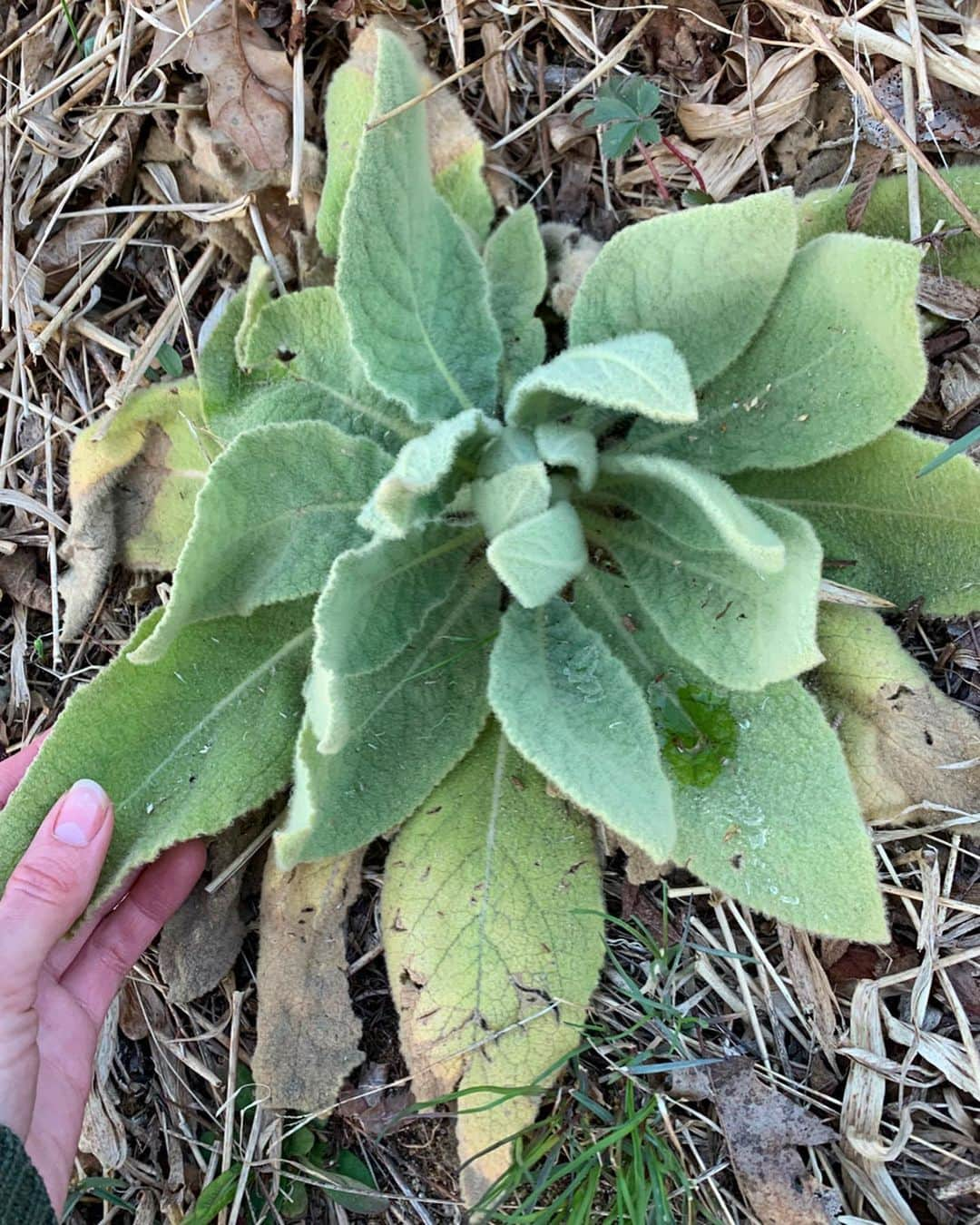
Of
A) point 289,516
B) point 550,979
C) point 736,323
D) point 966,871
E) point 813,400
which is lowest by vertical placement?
point 966,871

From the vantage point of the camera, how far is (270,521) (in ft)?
4.97

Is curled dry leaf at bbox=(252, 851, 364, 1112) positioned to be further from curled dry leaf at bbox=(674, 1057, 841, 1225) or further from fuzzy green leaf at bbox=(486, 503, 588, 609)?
fuzzy green leaf at bbox=(486, 503, 588, 609)

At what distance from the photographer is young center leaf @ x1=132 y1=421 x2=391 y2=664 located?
139 centimetres

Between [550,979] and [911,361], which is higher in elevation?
[911,361]

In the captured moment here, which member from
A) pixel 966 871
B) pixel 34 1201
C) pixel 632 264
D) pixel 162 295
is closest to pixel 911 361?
pixel 632 264

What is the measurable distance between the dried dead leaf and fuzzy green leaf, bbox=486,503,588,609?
2.59ft

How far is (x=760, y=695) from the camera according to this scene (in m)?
1.58

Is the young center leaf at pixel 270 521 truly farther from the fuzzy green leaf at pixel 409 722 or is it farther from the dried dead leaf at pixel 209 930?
the dried dead leaf at pixel 209 930

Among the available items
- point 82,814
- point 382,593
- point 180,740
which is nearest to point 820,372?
point 382,593

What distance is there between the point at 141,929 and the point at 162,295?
1.20m

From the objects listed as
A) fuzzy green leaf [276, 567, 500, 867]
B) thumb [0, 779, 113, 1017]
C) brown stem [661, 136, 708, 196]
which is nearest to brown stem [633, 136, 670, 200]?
brown stem [661, 136, 708, 196]

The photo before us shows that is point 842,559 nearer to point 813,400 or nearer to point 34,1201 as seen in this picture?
point 813,400

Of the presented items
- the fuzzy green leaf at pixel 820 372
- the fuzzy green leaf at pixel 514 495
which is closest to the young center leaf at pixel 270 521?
the fuzzy green leaf at pixel 514 495

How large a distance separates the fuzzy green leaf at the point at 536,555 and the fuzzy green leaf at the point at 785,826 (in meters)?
0.38
